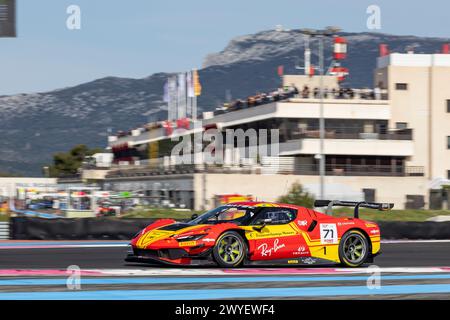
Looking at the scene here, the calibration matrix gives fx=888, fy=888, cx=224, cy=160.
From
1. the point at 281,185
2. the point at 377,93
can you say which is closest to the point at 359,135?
the point at 377,93

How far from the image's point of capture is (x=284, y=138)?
2410 inches

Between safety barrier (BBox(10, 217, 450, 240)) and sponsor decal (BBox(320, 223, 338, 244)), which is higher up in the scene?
sponsor decal (BBox(320, 223, 338, 244))

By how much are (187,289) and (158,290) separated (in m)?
0.39

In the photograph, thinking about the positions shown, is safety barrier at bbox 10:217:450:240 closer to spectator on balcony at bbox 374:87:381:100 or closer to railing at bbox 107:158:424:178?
railing at bbox 107:158:424:178

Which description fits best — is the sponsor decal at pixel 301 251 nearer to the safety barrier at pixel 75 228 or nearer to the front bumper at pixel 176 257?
the front bumper at pixel 176 257

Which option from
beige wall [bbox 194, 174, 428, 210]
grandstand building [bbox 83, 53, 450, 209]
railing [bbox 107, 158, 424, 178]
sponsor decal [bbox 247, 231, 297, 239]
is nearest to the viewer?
sponsor decal [bbox 247, 231, 297, 239]

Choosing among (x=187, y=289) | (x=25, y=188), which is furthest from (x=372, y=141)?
(x=187, y=289)

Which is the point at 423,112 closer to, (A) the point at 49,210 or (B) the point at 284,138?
(B) the point at 284,138

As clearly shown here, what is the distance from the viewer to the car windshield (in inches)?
557

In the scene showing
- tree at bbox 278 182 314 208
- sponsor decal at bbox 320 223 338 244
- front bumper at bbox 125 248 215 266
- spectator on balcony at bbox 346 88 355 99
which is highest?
spectator on balcony at bbox 346 88 355 99

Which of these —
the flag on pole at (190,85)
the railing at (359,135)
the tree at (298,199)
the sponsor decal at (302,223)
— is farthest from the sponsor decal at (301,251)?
the flag on pole at (190,85)

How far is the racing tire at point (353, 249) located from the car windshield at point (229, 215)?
166 centimetres

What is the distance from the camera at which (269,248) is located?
14117 mm

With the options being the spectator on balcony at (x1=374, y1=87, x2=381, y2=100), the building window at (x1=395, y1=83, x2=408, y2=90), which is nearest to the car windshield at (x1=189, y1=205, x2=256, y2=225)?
the spectator on balcony at (x1=374, y1=87, x2=381, y2=100)
